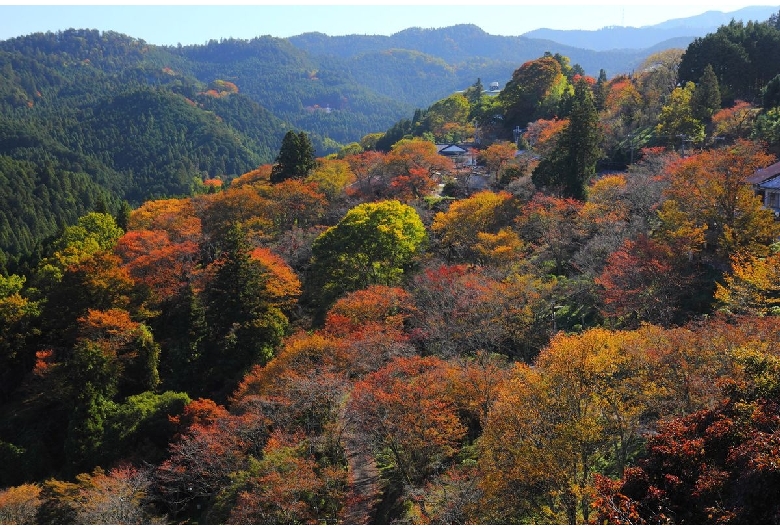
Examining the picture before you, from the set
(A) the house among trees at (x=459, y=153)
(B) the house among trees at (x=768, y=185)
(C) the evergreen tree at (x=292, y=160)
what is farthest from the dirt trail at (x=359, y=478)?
(A) the house among trees at (x=459, y=153)

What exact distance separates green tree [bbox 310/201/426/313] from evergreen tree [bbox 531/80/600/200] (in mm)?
7583

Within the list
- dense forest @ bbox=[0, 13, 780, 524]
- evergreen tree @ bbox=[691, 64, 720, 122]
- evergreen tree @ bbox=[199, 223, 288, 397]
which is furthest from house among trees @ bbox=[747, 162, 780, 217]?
evergreen tree @ bbox=[199, 223, 288, 397]

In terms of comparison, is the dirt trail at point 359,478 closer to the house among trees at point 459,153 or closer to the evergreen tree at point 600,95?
A: the house among trees at point 459,153

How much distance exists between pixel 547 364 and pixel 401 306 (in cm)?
969

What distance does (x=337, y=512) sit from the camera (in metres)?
14.9

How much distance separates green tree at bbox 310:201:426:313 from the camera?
2645 cm

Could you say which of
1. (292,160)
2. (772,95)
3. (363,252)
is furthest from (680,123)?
(292,160)

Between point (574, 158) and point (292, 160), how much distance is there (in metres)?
17.7

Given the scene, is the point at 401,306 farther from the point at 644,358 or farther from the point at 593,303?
the point at 644,358

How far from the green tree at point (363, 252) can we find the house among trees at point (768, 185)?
47.0 feet

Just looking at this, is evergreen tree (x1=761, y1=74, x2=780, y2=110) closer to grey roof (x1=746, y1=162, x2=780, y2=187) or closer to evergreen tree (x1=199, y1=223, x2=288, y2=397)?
grey roof (x1=746, y1=162, x2=780, y2=187)

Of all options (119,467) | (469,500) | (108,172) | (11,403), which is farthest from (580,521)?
(108,172)

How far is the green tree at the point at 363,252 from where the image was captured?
86.8 ft

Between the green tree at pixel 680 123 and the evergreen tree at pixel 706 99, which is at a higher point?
the evergreen tree at pixel 706 99
